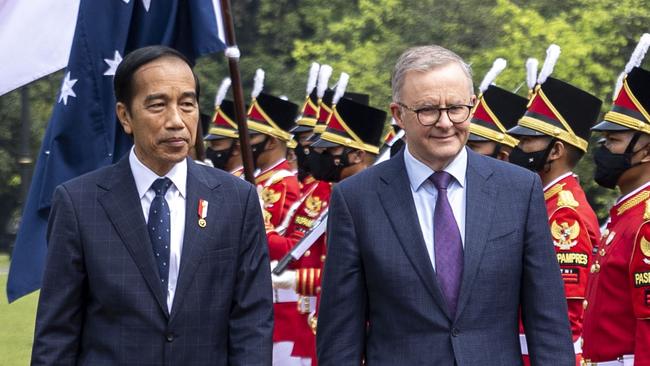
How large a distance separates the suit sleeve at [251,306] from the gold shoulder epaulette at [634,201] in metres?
2.15

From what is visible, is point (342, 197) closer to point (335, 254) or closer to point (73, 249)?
point (335, 254)

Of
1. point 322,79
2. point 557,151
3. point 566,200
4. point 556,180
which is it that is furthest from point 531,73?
point 322,79

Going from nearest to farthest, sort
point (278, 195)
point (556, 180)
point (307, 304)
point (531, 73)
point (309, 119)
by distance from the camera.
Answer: point (556, 180)
point (531, 73)
point (307, 304)
point (278, 195)
point (309, 119)

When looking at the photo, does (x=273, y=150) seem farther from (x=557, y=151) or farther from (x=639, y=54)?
(x=639, y=54)

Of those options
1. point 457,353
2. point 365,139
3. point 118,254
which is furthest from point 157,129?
point 365,139

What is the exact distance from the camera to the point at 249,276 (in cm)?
463

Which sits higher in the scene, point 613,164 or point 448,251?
point 613,164

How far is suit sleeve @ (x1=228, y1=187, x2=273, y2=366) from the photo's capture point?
458 centimetres

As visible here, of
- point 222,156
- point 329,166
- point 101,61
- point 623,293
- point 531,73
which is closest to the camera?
point 623,293

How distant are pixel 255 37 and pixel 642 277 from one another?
81.0 feet

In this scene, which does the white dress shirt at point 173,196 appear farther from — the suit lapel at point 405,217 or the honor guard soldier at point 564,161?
the honor guard soldier at point 564,161

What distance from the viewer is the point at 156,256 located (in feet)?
15.0

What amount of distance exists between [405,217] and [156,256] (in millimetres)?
778

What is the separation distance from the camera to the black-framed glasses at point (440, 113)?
4.46m
